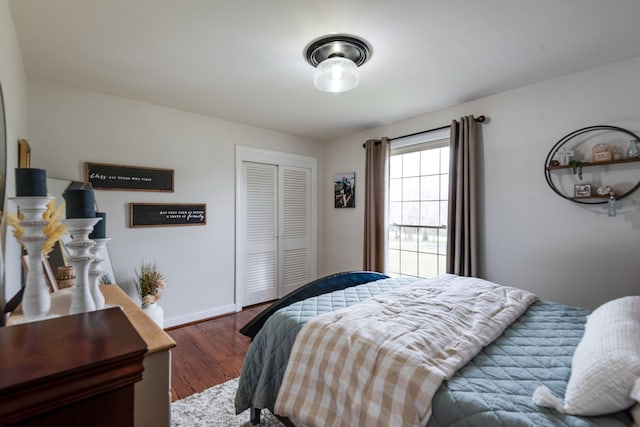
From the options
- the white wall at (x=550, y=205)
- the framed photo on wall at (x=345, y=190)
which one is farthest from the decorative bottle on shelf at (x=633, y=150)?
the framed photo on wall at (x=345, y=190)

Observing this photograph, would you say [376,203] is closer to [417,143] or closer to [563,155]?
[417,143]

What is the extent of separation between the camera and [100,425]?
518 mm

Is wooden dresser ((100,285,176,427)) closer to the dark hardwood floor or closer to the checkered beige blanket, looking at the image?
the checkered beige blanket

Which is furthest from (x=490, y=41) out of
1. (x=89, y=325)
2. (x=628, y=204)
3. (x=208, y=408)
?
(x=208, y=408)

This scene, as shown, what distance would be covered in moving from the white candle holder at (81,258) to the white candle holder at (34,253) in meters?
0.07

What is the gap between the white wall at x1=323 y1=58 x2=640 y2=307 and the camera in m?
2.17

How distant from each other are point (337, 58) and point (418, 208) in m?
2.09

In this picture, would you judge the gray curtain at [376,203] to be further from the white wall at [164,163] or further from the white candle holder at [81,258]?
the white candle holder at [81,258]

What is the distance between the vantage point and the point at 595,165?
2.25 meters

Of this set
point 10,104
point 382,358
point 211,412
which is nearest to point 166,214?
point 10,104

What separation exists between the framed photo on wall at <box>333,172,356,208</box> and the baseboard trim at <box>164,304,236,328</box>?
1992mm

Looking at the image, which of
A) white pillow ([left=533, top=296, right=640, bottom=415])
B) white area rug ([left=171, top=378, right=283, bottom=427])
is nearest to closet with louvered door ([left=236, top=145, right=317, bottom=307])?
white area rug ([left=171, top=378, right=283, bottom=427])

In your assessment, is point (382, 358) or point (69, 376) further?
point (382, 358)

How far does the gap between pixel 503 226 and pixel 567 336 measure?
1.47 metres
